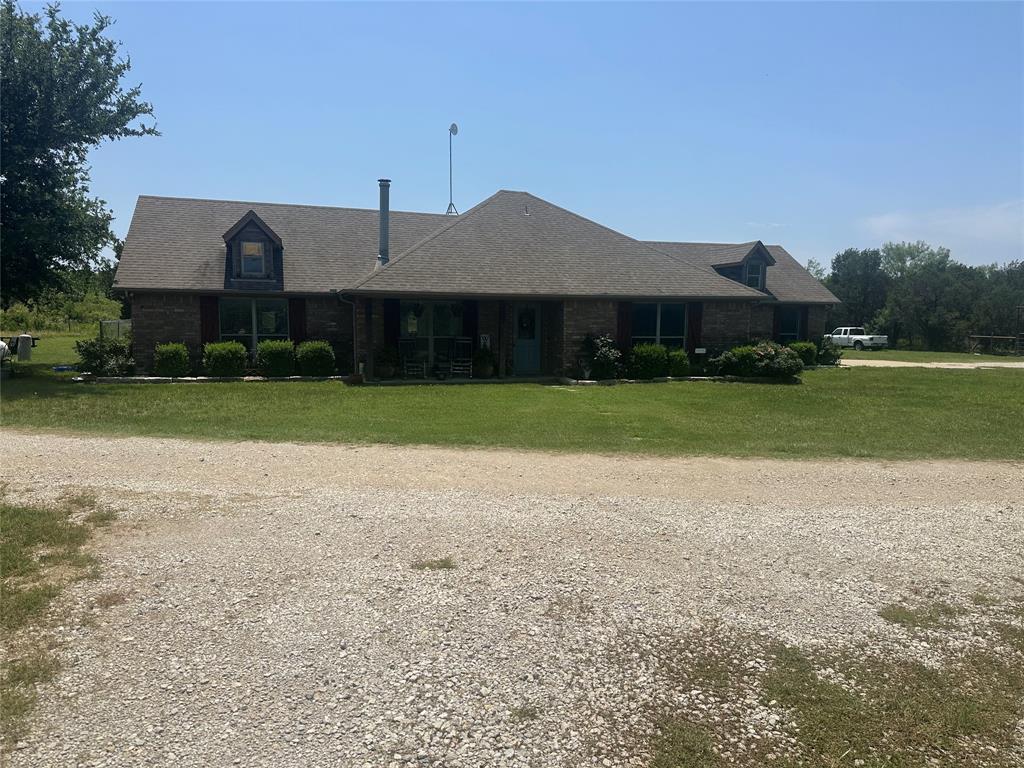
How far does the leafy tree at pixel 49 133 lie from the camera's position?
18.1 m

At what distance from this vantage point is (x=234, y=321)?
20.6 meters

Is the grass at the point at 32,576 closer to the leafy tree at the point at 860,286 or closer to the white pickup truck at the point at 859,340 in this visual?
the white pickup truck at the point at 859,340

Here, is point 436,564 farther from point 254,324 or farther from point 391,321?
point 254,324

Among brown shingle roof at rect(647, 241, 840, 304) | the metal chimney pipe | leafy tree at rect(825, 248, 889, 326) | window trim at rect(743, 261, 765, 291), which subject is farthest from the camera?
leafy tree at rect(825, 248, 889, 326)

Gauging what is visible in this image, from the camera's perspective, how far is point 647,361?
20.3 meters

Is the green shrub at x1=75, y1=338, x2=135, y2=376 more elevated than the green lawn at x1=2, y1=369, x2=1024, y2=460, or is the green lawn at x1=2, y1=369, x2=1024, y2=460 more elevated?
the green shrub at x1=75, y1=338, x2=135, y2=376

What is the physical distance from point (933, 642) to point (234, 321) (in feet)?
65.1

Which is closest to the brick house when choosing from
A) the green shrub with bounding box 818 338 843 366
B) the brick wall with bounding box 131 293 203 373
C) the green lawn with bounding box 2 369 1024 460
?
the brick wall with bounding box 131 293 203 373

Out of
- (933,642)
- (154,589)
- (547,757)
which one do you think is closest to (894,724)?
(933,642)

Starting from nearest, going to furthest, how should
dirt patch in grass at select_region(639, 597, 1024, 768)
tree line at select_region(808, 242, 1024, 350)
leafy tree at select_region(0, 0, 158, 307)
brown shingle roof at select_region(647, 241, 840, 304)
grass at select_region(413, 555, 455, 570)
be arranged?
dirt patch in grass at select_region(639, 597, 1024, 768)
grass at select_region(413, 555, 455, 570)
leafy tree at select_region(0, 0, 158, 307)
brown shingle roof at select_region(647, 241, 840, 304)
tree line at select_region(808, 242, 1024, 350)

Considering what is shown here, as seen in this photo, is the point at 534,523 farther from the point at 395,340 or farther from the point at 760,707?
the point at 395,340

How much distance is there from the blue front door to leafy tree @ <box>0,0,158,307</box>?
482 inches

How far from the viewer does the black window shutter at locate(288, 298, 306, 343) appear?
21.1 meters

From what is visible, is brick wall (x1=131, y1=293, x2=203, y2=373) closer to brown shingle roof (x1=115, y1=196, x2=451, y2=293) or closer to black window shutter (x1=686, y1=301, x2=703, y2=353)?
brown shingle roof (x1=115, y1=196, x2=451, y2=293)
